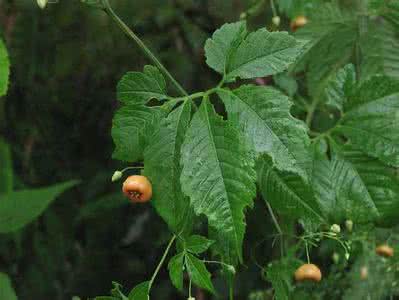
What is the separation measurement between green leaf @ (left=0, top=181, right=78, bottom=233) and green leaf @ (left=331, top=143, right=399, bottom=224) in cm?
71

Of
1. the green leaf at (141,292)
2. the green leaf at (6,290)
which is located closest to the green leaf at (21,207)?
the green leaf at (6,290)

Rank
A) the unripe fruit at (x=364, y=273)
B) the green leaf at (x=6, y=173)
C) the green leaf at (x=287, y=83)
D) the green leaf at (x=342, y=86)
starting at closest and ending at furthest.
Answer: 1. the green leaf at (x=342, y=86)
2. the green leaf at (x=287, y=83)
3. the unripe fruit at (x=364, y=273)
4. the green leaf at (x=6, y=173)

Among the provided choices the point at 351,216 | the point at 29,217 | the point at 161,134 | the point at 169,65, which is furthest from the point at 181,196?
the point at 169,65

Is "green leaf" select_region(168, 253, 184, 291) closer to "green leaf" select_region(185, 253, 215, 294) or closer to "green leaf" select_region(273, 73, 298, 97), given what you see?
"green leaf" select_region(185, 253, 215, 294)

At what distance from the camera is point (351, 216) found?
103cm

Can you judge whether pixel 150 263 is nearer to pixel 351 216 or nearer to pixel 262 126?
pixel 351 216

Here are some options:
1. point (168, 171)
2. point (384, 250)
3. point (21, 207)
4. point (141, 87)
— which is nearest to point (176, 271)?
point (168, 171)

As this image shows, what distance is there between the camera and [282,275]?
46.0 inches

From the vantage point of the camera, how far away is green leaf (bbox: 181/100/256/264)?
82cm

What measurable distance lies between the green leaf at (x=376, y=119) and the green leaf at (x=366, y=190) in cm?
2

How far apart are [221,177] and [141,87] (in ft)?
0.65

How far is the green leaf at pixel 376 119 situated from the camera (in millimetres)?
1001

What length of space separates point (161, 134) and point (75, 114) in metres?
1.46

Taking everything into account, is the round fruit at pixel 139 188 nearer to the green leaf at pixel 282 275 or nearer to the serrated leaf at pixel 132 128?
the serrated leaf at pixel 132 128
